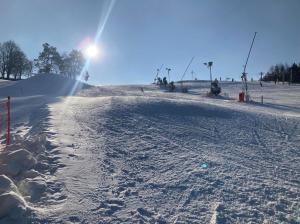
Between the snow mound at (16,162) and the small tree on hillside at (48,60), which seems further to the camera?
the small tree on hillside at (48,60)

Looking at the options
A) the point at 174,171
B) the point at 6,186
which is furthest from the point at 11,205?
the point at 174,171

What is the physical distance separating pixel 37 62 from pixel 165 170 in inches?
3455

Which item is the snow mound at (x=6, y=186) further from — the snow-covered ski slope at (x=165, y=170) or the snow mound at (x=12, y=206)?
the snow-covered ski slope at (x=165, y=170)

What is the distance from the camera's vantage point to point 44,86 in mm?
50000

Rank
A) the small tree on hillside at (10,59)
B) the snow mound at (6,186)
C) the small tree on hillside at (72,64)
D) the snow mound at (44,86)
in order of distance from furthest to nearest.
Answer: the small tree on hillside at (72,64) < the small tree on hillside at (10,59) < the snow mound at (44,86) < the snow mound at (6,186)

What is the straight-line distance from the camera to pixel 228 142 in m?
14.0

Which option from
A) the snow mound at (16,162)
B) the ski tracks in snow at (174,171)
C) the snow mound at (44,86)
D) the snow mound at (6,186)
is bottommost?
the ski tracks in snow at (174,171)

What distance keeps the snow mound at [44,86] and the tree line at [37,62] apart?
29287 mm

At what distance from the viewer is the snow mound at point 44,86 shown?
45.8 m

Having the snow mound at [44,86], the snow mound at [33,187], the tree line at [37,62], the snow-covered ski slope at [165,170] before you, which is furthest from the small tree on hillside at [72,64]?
the snow mound at [33,187]

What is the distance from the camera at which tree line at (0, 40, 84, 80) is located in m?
88.2

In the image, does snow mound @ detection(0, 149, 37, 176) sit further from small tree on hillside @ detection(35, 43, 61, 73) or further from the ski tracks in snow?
small tree on hillside @ detection(35, 43, 61, 73)

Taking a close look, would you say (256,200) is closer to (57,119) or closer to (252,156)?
(252,156)

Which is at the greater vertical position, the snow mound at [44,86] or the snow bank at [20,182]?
the snow mound at [44,86]
